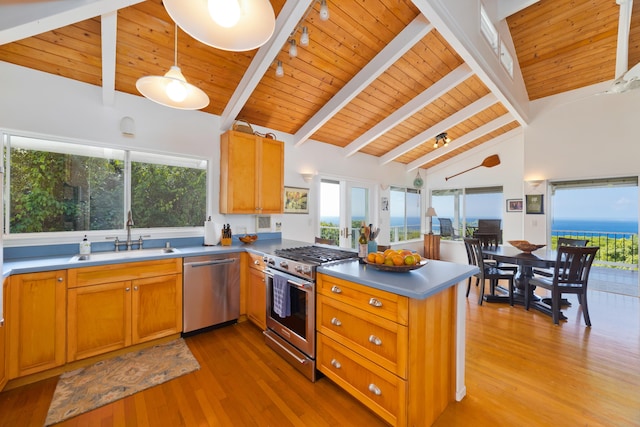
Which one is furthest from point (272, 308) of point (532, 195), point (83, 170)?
point (532, 195)

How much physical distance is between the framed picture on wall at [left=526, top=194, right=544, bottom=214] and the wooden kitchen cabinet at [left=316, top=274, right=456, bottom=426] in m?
4.79

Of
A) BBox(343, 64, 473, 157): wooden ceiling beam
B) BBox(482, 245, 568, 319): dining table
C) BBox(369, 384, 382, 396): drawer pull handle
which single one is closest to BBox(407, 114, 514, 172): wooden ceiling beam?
BBox(343, 64, 473, 157): wooden ceiling beam

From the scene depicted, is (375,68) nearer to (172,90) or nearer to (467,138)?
(172,90)

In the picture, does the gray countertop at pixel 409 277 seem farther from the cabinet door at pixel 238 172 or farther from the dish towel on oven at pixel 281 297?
the cabinet door at pixel 238 172

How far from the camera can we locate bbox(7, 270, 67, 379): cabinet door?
196 cm

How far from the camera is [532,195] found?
5281 millimetres

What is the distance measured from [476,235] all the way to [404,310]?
12.2ft

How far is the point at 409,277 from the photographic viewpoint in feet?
5.63

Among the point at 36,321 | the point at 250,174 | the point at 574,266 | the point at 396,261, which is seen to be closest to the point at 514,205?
the point at 574,266

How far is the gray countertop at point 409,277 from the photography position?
1486mm

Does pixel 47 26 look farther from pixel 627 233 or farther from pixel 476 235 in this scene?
pixel 627 233

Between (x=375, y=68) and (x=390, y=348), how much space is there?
290cm

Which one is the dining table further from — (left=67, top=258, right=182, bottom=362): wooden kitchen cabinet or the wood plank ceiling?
(left=67, top=258, right=182, bottom=362): wooden kitchen cabinet

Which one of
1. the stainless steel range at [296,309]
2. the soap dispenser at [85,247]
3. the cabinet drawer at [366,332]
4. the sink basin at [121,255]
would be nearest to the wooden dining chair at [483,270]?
the stainless steel range at [296,309]
